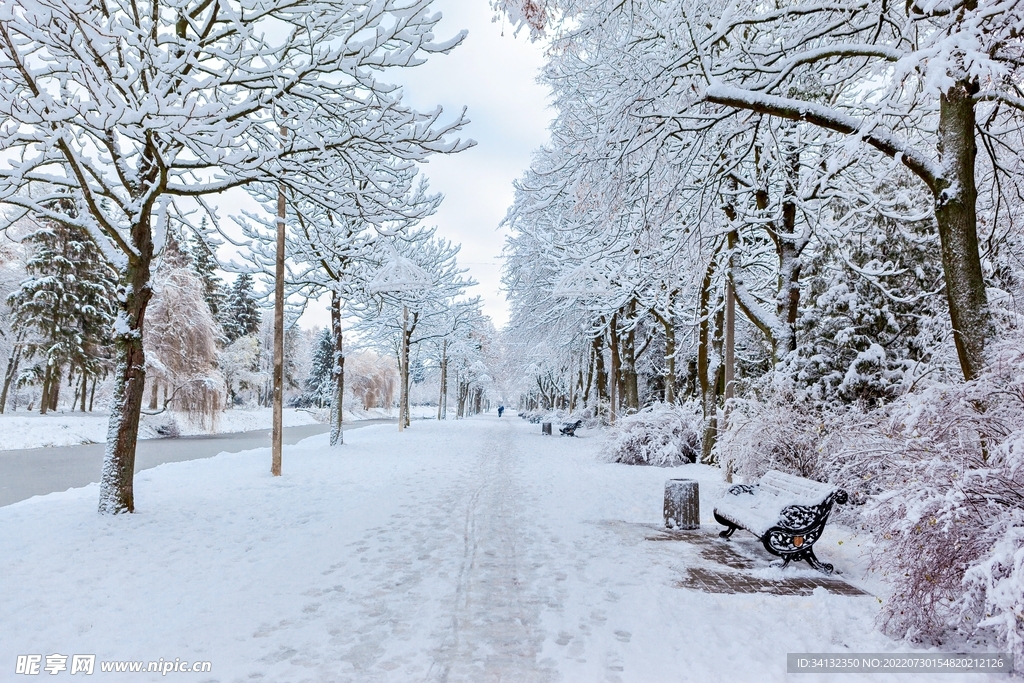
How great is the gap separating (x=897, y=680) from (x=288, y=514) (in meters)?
6.84

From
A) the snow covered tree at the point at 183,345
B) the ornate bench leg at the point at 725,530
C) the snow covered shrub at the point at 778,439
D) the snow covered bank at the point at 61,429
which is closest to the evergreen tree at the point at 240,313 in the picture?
the snow covered bank at the point at 61,429

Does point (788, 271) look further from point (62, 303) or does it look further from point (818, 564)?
point (62, 303)

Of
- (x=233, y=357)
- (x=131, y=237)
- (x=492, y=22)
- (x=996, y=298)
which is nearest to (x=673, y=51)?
(x=492, y=22)

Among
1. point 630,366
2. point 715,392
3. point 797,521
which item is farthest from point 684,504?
point 630,366

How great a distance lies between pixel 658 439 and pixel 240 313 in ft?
134

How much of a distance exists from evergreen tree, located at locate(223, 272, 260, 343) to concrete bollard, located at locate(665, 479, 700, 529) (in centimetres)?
4321

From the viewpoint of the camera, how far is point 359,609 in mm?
4336

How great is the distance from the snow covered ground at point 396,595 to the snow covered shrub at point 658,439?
5.29 meters

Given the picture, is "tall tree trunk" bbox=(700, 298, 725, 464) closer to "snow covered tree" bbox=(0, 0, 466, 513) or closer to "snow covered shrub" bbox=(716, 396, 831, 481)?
"snow covered shrub" bbox=(716, 396, 831, 481)

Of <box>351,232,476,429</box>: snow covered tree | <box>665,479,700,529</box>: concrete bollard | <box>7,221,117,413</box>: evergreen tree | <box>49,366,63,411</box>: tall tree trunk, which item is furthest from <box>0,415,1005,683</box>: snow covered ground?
<box>49,366,63,411</box>: tall tree trunk

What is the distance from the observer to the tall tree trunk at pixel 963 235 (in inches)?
196

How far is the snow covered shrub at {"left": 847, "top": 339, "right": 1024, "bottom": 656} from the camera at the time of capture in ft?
10.2

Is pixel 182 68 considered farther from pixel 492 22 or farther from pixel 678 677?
pixel 678 677

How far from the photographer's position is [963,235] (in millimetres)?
5070
